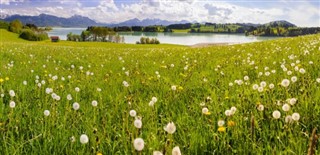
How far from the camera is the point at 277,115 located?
8.63 ft

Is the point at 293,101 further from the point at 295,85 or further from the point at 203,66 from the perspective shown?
the point at 203,66

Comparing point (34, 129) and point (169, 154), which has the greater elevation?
point (169, 154)

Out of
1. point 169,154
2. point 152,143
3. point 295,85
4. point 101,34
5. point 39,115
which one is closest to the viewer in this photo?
point 169,154

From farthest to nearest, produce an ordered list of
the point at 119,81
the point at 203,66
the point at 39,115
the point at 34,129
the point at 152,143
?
the point at 203,66, the point at 119,81, the point at 39,115, the point at 34,129, the point at 152,143

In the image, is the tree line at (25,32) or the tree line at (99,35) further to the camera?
the tree line at (99,35)

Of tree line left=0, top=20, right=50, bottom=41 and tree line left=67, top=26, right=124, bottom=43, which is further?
tree line left=67, top=26, right=124, bottom=43

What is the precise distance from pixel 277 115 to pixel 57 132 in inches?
79.1

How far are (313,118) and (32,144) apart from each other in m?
2.67

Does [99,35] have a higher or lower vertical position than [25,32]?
lower

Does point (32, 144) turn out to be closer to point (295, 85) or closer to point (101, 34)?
point (295, 85)

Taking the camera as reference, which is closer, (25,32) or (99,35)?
(25,32)

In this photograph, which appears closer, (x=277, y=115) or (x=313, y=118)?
(x=277, y=115)

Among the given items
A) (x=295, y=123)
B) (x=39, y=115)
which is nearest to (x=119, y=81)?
(x=39, y=115)

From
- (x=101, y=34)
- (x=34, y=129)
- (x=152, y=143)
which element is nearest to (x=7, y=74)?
(x=34, y=129)
